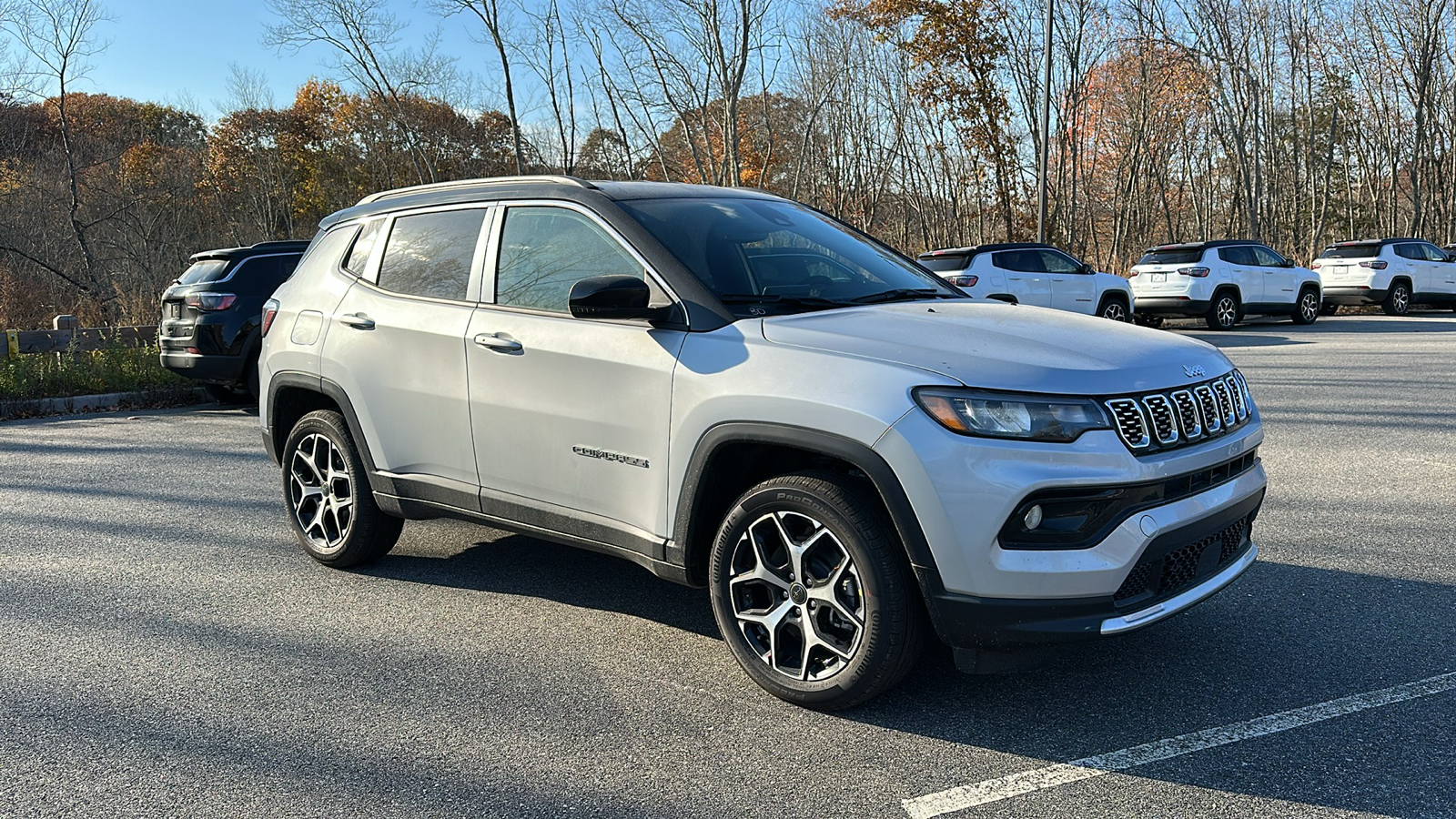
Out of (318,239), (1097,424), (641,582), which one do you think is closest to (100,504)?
(318,239)

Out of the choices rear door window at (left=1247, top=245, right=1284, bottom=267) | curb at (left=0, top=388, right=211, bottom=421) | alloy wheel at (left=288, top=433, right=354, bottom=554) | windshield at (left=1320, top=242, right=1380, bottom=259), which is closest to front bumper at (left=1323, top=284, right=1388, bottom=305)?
windshield at (left=1320, top=242, right=1380, bottom=259)

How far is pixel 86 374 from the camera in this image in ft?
42.1

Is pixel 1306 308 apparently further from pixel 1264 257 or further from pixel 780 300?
pixel 780 300

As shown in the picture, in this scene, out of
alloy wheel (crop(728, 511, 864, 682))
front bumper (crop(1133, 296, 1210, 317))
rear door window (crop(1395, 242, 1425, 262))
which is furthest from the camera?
rear door window (crop(1395, 242, 1425, 262))

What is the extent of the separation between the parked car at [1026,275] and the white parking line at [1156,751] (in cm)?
1391

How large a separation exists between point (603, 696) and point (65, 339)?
41.9ft

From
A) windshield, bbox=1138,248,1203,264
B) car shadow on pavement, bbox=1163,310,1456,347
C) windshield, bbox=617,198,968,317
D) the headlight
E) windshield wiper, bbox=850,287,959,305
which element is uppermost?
windshield, bbox=1138,248,1203,264

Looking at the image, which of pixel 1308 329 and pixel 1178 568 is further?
pixel 1308 329

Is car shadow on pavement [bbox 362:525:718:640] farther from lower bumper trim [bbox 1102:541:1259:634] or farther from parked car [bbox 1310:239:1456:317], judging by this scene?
parked car [bbox 1310:239:1456:317]

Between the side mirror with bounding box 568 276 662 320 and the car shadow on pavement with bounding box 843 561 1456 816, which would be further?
the side mirror with bounding box 568 276 662 320

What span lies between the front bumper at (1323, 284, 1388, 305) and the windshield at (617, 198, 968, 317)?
877 inches

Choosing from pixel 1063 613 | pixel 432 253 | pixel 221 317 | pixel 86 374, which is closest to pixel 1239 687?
pixel 1063 613

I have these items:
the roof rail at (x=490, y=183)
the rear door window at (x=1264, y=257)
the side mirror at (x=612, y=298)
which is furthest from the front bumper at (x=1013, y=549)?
the rear door window at (x=1264, y=257)

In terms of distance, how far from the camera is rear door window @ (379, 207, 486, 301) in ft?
15.3
